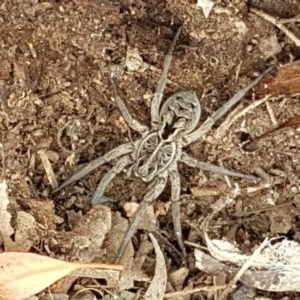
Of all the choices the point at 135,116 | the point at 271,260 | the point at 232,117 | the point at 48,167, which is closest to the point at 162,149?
the point at 135,116

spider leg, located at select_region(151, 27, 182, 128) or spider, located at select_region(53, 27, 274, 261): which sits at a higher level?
spider leg, located at select_region(151, 27, 182, 128)

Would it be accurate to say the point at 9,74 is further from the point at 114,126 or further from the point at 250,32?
the point at 250,32

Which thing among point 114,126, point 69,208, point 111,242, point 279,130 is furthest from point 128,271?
point 279,130

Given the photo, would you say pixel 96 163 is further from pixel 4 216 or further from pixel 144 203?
pixel 4 216

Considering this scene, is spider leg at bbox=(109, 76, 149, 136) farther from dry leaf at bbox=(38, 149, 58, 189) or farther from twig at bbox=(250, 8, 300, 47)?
twig at bbox=(250, 8, 300, 47)

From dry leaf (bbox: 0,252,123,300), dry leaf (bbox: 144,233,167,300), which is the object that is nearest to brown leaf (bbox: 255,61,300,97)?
dry leaf (bbox: 144,233,167,300)

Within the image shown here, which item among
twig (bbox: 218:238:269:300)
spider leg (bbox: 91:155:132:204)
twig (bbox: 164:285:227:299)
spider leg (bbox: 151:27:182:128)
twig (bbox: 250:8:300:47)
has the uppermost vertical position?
twig (bbox: 250:8:300:47)

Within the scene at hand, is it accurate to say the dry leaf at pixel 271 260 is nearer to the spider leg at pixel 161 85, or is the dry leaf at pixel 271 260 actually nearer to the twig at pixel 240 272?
the twig at pixel 240 272
